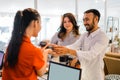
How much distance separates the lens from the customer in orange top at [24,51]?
1415mm

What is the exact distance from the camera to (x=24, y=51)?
1.42m

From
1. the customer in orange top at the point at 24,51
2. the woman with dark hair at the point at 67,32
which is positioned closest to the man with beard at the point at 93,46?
the woman with dark hair at the point at 67,32

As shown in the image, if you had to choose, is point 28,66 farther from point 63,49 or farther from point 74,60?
point 74,60

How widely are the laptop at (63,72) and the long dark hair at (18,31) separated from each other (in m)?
0.48

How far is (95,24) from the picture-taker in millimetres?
2311

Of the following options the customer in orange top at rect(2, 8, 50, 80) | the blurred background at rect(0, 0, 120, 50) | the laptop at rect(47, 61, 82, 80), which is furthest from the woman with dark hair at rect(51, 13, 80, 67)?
the customer in orange top at rect(2, 8, 50, 80)

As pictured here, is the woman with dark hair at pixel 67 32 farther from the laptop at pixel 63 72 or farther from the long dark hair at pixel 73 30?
the laptop at pixel 63 72

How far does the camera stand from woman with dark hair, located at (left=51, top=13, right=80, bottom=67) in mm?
3082

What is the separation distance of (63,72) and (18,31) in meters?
0.57

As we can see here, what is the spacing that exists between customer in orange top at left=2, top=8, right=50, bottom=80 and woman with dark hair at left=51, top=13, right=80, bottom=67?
1636mm

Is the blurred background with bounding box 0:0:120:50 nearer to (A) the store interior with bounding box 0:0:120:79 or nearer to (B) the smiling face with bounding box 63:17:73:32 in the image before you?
(A) the store interior with bounding box 0:0:120:79

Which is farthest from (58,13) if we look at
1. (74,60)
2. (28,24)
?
(28,24)

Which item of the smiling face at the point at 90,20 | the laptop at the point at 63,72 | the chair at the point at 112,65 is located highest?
the smiling face at the point at 90,20

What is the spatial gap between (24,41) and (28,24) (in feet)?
0.38
